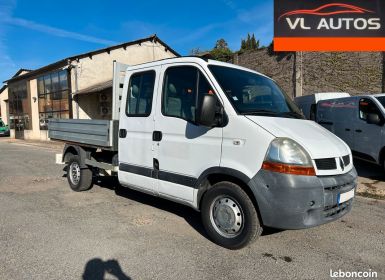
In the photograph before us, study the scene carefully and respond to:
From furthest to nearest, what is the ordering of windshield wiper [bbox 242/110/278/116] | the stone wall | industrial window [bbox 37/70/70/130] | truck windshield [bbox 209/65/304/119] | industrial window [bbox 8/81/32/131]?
industrial window [bbox 8/81/32/131]
industrial window [bbox 37/70/70/130]
the stone wall
truck windshield [bbox 209/65/304/119]
windshield wiper [bbox 242/110/278/116]

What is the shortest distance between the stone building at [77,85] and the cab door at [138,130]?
13473 mm

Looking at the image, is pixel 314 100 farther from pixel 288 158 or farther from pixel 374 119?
pixel 288 158

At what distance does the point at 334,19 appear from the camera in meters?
15.1

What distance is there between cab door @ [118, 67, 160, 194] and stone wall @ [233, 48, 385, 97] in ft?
43.3

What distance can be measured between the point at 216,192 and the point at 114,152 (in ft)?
8.52

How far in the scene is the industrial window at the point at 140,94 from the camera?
4801 millimetres

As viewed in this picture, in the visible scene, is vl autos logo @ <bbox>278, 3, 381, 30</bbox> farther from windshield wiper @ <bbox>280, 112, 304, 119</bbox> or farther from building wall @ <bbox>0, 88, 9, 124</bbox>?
building wall @ <bbox>0, 88, 9, 124</bbox>

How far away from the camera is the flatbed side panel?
565 cm

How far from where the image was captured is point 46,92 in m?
25.2

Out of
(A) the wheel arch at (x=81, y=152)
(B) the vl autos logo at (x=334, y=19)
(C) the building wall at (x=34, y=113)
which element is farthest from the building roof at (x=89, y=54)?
(A) the wheel arch at (x=81, y=152)

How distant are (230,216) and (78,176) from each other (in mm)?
4134

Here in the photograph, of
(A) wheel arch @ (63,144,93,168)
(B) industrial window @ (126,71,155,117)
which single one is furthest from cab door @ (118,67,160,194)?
(A) wheel arch @ (63,144,93,168)

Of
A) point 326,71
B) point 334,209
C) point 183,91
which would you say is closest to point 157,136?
point 183,91

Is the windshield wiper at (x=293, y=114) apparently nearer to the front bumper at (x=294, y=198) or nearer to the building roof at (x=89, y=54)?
the front bumper at (x=294, y=198)
